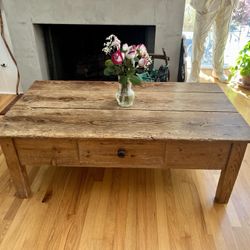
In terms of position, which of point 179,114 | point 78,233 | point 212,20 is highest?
point 212,20

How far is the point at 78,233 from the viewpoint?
49.2 inches

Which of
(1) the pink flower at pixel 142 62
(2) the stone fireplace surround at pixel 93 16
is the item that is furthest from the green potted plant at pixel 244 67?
(1) the pink flower at pixel 142 62

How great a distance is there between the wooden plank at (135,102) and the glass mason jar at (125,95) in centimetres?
4

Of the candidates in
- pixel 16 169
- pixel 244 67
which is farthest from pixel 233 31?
pixel 16 169

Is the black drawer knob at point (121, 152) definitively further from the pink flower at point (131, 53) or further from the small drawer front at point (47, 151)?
Answer: the pink flower at point (131, 53)

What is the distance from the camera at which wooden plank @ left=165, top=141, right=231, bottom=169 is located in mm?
1198

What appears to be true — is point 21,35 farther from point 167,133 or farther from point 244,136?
point 244,136

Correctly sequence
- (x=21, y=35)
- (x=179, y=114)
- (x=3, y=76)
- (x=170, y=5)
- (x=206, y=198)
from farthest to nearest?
(x=3, y=76) < (x=21, y=35) < (x=170, y=5) < (x=206, y=198) < (x=179, y=114)

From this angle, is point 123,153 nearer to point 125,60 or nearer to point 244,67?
point 125,60

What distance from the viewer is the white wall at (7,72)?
8.38ft

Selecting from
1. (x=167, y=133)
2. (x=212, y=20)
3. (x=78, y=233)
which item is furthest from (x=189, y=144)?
(x=212, y=20)

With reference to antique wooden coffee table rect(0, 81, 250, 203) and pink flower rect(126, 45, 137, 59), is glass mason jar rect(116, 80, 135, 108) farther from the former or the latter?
pink flower rect(126, 45, 137, 59)

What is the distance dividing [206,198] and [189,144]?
49cm

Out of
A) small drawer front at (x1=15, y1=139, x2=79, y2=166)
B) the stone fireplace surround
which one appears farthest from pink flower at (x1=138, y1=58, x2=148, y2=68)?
the stone fireplace surround
